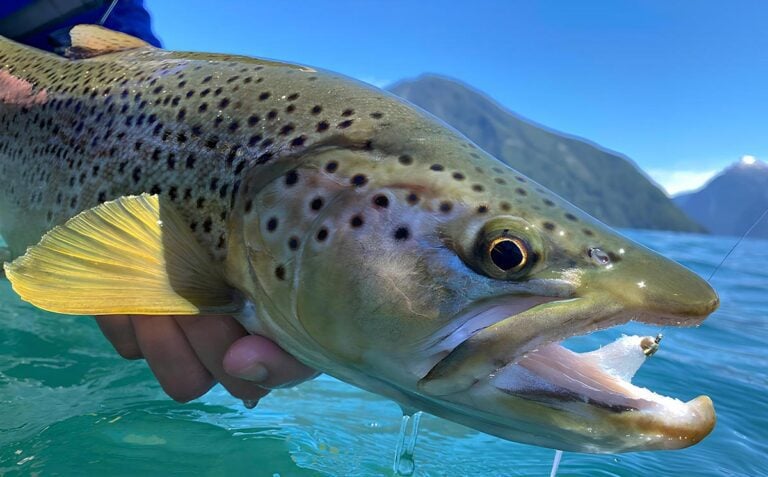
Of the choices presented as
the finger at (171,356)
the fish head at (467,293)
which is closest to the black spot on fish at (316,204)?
the fish head at (467,293)

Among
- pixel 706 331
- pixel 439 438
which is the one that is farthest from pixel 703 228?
pixel 439 438

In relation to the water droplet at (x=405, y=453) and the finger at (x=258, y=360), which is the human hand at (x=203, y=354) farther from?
the water droplet at (x=405, y=453)

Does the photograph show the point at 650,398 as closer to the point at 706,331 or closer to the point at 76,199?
the point at 76,199

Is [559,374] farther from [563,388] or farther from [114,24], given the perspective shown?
[114,24]

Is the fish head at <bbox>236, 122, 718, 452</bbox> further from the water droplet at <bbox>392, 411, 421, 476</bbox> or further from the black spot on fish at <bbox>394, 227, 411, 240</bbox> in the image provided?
the water droplet at <bbox>392, 411, 421, 476</bbox>

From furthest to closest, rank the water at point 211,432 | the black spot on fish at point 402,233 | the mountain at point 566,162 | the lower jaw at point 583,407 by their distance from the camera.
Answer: the mountain at point 566,162
the water at point 211,432
the black spot on fish at point 402,233
the lower jaw at point 583,407

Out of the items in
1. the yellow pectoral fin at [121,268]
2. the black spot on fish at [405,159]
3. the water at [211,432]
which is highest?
the black spot on fish at [405,159]
